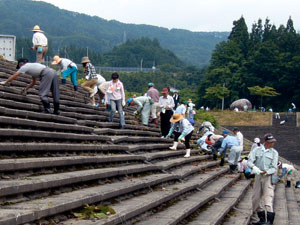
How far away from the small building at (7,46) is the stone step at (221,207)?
14668 mm

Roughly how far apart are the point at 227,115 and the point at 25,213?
→ 5037 centimetres

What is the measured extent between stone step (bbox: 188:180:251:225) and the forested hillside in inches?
2608

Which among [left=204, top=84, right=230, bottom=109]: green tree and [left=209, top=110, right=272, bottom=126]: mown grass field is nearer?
[left=209, top=110, right=272, bottom=126]: mown grass field

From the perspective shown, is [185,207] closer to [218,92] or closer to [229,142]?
[229,142]

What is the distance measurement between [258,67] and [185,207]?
76683mm

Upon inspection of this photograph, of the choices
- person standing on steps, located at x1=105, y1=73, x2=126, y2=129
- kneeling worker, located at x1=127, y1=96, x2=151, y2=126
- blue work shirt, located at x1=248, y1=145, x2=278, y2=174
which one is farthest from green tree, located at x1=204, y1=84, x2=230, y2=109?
blue work shirt, located at x1=248, y1=145, x2=278, y2=174

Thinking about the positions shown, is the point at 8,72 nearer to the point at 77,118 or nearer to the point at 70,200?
the point at 77,118

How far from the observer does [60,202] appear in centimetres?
554

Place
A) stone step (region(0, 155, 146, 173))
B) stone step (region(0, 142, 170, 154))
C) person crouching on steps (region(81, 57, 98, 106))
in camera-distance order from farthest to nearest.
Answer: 1. person crouching on steps (region(81, 57, 98, 106))
2. stone step (region(0, 142, 170, 154))
3. stone step (region(0, 155, 146, 173))

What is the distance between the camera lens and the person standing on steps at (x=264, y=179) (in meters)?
8.91

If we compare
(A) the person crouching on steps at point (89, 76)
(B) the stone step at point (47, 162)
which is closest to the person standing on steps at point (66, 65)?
(A) the person crouching on steps at point (89, 76)

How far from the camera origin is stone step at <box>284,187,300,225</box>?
10.3 metres

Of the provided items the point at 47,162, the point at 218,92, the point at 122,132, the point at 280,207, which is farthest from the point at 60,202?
the point at 218,92

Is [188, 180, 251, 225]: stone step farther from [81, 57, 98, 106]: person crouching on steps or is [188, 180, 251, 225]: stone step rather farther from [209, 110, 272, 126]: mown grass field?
[209, 110, 272, 126]: mown grass field
